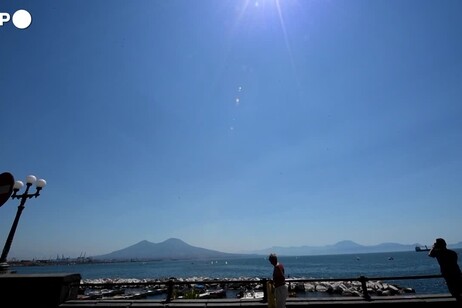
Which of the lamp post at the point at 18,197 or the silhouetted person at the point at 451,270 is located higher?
the lamp post at the point at 18,197

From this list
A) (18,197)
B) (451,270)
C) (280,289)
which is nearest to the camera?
(451,270)

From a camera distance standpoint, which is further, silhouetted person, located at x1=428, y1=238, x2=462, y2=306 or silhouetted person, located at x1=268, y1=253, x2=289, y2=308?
silhouetted person, located at x1=268, y1=253, x2=289, y2=308

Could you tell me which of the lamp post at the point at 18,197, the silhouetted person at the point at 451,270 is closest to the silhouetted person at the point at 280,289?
the silhouetted person at the point at 451,270

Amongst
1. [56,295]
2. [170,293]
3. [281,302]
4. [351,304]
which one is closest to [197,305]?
[170,293]

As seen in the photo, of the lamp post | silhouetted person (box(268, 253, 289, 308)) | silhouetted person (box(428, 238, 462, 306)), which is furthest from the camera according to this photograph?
the lamp post

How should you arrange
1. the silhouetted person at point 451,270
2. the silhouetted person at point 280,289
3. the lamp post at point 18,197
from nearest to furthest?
the silhouetted person at point 451,270 → the silhouetted person at point 280,289 → the lamp post at point 18,197

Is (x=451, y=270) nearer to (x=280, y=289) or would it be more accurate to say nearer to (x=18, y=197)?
→ (x=280, y=289)

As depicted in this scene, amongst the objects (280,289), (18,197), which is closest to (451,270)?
(280,289)

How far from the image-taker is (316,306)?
7.65 m

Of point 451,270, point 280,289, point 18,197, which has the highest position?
point 18,197

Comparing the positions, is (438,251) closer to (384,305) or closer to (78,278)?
(384,305)

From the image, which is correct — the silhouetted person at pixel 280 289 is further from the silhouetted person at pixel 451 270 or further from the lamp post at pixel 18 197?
the lamp post at pixel 18 197

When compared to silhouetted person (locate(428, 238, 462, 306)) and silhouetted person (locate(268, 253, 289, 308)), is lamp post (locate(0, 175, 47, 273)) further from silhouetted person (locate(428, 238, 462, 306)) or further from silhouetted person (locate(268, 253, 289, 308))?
silhouetted person (locate(428, 238, 462, 306))

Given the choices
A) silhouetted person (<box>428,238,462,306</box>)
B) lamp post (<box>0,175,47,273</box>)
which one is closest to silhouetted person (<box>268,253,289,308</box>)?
silhouetted person (<box>428,238,462,306</box>)
